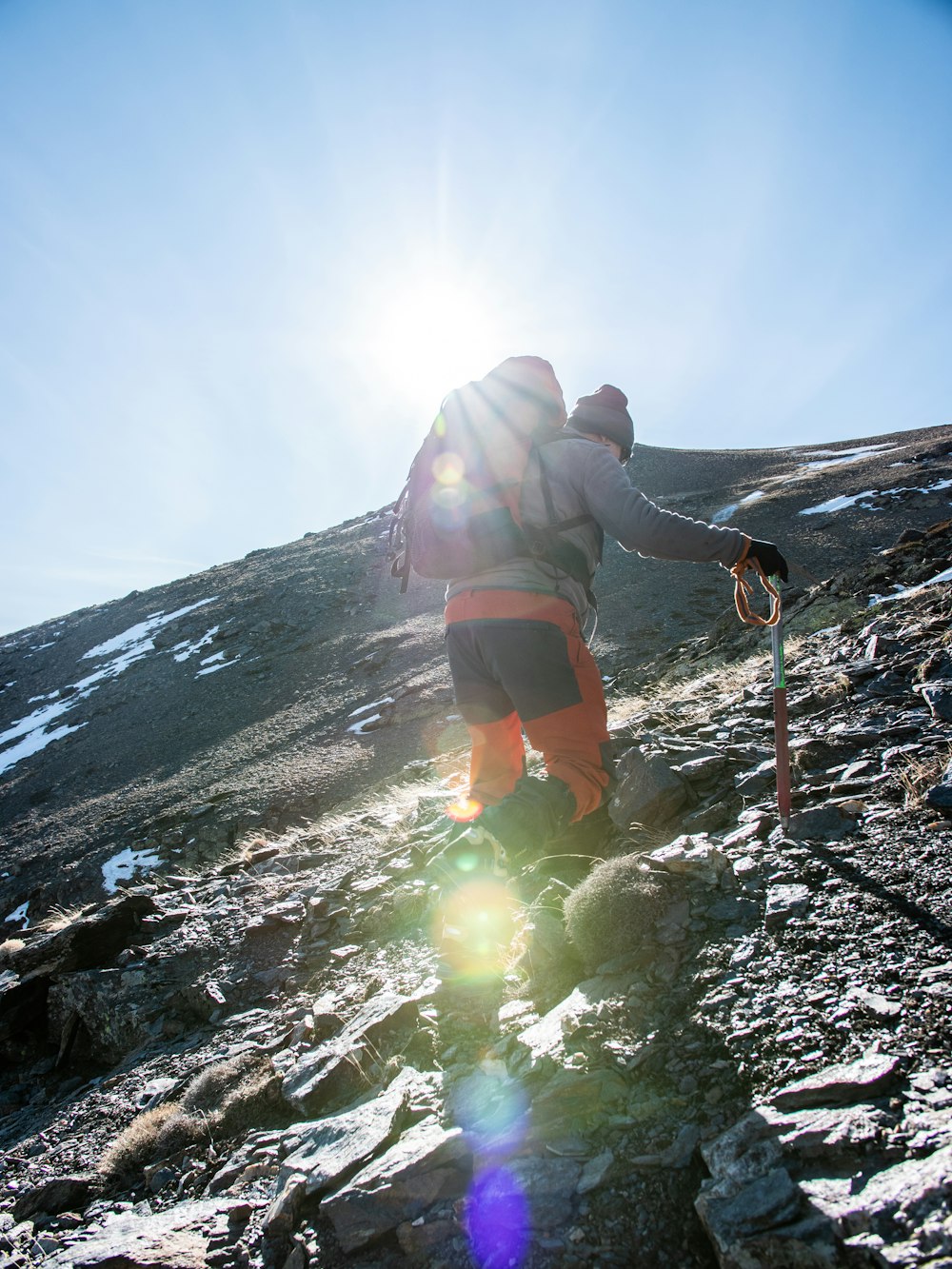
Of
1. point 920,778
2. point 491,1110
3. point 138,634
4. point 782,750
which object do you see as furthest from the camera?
point 138,634

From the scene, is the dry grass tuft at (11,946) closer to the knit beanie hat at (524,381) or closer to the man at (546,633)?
the man at (546,633)

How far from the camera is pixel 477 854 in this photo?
2.94m

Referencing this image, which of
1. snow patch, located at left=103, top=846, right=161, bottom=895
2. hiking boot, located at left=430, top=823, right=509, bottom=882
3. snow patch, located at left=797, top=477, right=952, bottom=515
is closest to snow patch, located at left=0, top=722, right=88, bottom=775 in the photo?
snow patch, located at left=103, top=846, right=161, bottom=895

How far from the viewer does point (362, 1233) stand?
1.72 m

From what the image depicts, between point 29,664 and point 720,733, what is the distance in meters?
45.6

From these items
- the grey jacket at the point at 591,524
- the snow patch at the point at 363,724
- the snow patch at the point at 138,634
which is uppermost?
the snow patch at the point at 138,634

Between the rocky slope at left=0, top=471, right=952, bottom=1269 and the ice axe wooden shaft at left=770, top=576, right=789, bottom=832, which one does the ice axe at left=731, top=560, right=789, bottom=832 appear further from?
the rocky slope at left=0, top=471, right=952, bottom=1269

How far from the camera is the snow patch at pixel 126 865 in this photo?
1344cm

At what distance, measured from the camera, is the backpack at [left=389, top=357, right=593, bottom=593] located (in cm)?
337

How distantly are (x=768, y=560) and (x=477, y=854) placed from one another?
1.94 metres

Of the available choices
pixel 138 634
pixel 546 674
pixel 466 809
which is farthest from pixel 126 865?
pixel 138 634

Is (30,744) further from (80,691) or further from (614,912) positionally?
(614,912)

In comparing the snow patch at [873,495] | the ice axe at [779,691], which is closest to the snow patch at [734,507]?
the snow patch at [873,495]

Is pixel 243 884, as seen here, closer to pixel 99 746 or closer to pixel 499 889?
pixel 499 889
